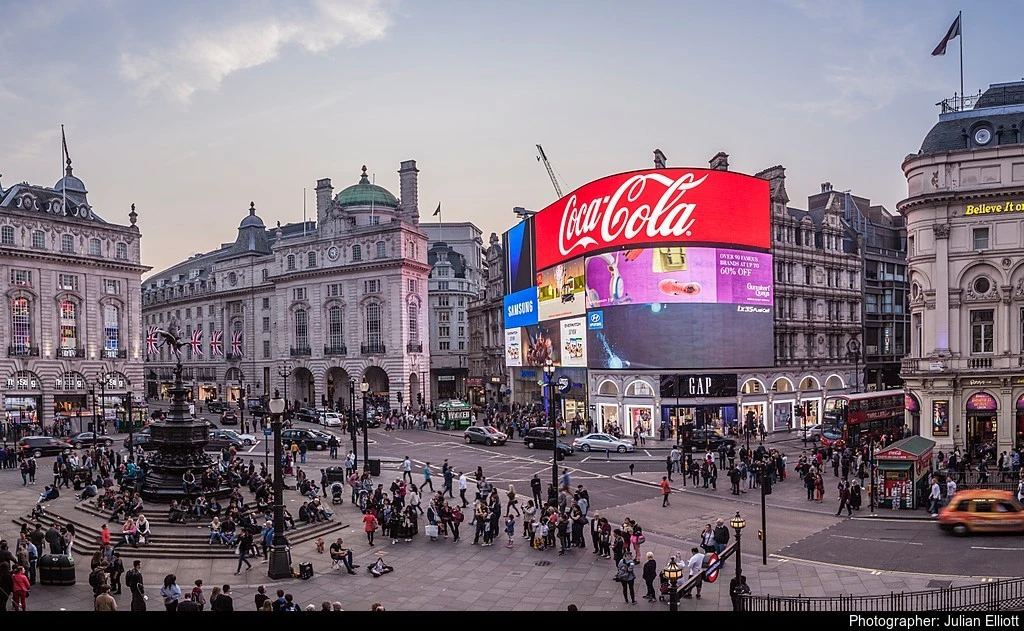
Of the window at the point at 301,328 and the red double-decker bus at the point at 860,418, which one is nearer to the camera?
the red double-decker bus at the point at 860,418

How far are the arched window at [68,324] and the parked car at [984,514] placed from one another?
71.5 meters

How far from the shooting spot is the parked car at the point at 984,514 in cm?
2580

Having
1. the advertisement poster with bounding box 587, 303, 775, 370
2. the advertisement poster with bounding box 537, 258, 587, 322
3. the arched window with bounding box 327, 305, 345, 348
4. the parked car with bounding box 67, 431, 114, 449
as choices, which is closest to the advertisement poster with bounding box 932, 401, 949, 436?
the advertisement poster with bounding box 587, 303, 775, 370

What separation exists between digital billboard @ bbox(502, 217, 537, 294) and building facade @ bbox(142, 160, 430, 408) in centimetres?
941

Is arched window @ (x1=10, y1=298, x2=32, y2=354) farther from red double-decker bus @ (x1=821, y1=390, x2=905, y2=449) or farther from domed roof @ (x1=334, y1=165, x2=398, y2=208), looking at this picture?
red double-decker bus @ (x1=821, y1=390, x2=905, y2=449)

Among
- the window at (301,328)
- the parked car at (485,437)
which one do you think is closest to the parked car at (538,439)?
the parked car at (485,437)

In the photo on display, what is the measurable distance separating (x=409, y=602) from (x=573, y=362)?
45.0 metres

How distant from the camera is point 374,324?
3194 inches

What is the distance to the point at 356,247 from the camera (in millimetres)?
81875

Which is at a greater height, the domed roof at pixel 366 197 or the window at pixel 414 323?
the domed roof at pixel 366 197

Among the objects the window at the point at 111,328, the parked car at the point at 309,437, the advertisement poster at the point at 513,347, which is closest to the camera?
the parked car at the point at 309,437

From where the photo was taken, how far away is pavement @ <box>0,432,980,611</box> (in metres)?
20.1

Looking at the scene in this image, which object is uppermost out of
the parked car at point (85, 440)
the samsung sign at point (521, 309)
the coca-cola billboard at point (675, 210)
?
the coca-cola billboard at point (675, 210)

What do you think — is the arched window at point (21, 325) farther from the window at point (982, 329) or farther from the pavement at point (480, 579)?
the window at point (982, 329)
